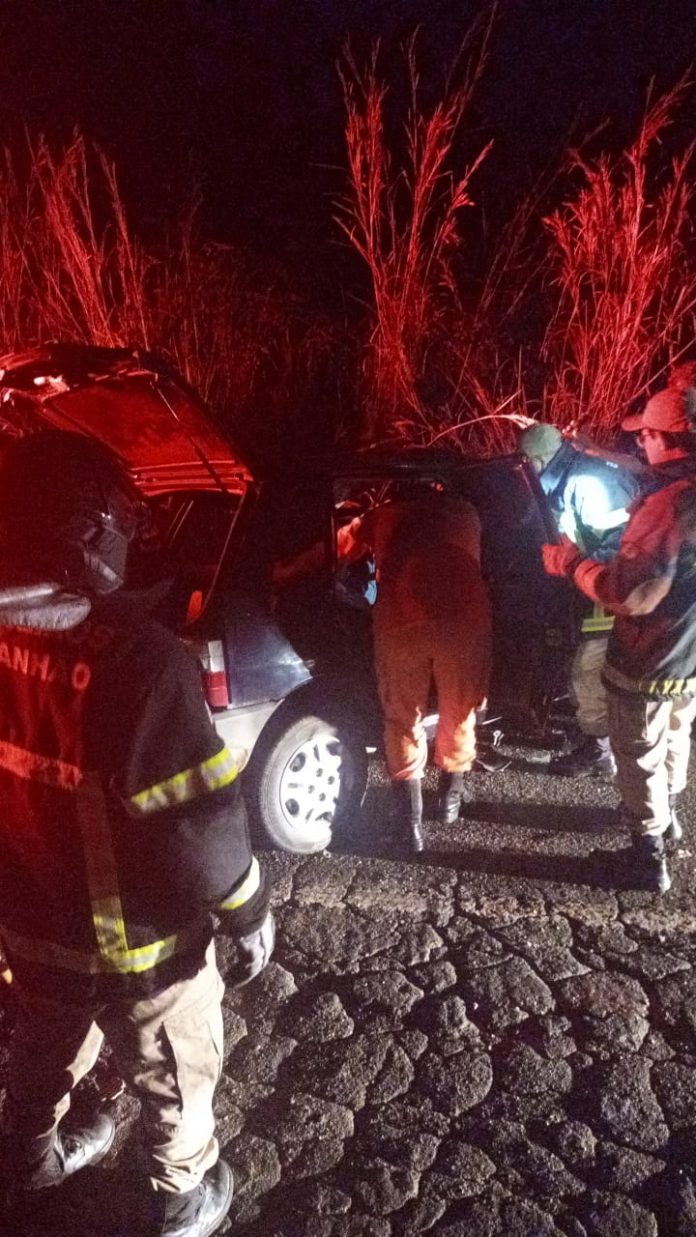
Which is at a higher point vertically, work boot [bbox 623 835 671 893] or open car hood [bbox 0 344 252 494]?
open car hood [bbox 0 344 252 494]

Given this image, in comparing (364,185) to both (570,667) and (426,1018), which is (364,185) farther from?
(426,1018)

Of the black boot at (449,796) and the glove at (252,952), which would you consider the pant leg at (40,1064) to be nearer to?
the glove at (252,952)

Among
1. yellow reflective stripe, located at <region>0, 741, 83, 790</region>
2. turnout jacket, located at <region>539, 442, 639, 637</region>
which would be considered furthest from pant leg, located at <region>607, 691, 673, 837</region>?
yellow reflective stripe, located at <region>0, 741, 83, 790</region>

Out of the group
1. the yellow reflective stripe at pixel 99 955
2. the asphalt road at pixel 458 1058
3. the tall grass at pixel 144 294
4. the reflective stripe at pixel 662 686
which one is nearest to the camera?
the yellow reflective stripe at pixel 99 955

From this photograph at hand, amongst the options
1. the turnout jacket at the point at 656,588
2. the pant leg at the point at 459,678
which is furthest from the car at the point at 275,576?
the turnout jacket at the point at 656,588

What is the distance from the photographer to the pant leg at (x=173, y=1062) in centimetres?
205

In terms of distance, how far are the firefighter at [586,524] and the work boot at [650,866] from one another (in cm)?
81

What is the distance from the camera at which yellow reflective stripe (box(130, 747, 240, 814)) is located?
1.83 m

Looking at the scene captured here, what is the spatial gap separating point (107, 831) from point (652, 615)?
2.48 metres

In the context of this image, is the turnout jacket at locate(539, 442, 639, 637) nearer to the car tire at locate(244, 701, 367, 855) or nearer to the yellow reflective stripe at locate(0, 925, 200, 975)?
the car tire at locate(244, 701, 367, 855)

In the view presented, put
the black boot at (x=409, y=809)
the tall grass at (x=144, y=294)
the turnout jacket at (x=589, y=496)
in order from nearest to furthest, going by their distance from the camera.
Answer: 1. the black boot at (x=409, y=809)
2. the turnout jacket at (x=589, y=496)
3. the tall grass at (x=144, y=294)

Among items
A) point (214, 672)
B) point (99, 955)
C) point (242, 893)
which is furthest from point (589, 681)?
point (99, 955)

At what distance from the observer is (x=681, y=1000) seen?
10.3 feet

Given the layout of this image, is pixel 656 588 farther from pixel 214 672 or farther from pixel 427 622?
pixel 214 672
